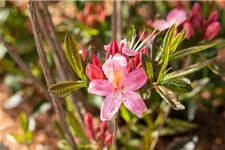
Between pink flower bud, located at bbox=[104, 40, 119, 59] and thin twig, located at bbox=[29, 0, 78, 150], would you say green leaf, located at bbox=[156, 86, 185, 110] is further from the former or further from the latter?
thin twig, located at bbox=[29, 0, 78, 150]

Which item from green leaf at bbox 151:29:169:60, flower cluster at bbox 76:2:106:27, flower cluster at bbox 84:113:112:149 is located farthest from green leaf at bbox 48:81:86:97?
flower cluster at bbox 76:2:106:27

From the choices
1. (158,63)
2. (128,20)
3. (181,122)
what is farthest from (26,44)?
(158,63)

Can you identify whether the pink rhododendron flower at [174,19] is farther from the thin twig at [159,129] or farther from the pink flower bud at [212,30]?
the thin twig at [159,129]

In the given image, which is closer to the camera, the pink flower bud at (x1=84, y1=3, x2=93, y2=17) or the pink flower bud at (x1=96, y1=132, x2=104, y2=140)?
the pink flower bud at (x1=96, y1=132, x2=104, y2=140)

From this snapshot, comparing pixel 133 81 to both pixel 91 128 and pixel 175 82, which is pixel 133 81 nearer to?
pixel 175 82

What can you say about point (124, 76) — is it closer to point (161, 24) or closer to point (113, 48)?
point (113, 48)

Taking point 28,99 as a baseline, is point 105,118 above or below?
above

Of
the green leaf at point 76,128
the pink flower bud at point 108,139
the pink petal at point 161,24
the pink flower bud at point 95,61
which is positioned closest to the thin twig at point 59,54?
the green leaf at point 76,128

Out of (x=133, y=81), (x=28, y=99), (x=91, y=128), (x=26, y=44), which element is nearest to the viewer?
(x=133, y=81)

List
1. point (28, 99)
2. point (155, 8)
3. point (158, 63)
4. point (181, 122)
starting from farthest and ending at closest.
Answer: point (28, 99) → point (155, 8) → point (181, 122) → point (158, 63)
